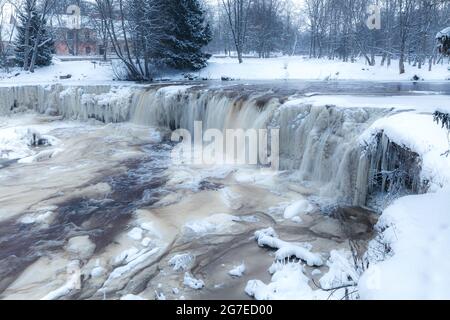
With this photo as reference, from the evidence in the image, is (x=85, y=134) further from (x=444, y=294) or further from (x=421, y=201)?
(x=444, y=294)

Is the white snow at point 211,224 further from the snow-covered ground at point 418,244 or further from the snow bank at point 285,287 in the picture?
the snow-covered ground at point 418,244

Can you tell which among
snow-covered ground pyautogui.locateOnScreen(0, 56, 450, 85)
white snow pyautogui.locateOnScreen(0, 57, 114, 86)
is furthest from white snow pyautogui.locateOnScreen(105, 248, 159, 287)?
white snow pyautogui.locateOnScreen(0, 57, 114, 86)

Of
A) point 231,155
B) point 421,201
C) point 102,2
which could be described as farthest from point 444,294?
point 102,2

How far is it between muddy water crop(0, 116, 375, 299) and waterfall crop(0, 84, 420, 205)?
0.66 metres

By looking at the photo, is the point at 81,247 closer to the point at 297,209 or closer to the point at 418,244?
the point at 297,209

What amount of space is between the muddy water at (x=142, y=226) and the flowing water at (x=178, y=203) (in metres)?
0.02

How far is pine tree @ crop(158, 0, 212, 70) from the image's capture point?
85.8ft

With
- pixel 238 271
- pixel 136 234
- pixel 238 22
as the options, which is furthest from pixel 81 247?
pixel 238 22

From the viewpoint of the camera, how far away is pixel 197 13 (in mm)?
27125

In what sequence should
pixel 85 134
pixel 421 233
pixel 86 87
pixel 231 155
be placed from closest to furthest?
pixel 421 233
pixel 231 155
pixel 85 134
pixel 86 87

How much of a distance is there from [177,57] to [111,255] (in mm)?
22053

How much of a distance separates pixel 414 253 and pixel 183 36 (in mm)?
25244

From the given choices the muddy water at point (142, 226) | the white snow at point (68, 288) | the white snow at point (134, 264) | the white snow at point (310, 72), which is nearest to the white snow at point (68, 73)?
the white snow at point (310, 72)

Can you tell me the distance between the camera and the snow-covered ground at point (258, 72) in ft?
81.8
